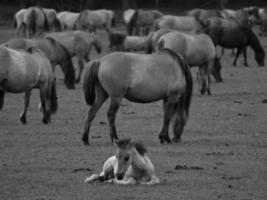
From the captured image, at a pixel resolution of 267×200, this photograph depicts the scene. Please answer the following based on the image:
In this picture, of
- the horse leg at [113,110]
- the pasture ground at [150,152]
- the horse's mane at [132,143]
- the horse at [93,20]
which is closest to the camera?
the pasture ground at [150,152]

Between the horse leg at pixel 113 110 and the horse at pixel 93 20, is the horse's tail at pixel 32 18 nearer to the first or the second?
the horse at pixel 93 20

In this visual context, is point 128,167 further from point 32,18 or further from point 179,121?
point 32,18

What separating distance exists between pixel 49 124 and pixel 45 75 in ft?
2.86

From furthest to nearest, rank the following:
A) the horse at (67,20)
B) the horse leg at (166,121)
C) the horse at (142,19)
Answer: the horse at (67,20) < the horse at (142,19) < the horse leg at (166,121)

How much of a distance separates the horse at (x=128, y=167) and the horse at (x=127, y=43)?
88.0 feet

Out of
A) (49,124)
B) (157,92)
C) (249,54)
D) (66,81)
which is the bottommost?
(249,54)

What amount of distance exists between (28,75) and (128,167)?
6.06m

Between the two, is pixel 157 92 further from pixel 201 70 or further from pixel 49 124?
pixel 201 70

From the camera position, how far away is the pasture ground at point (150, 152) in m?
8.96

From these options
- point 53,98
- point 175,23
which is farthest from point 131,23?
point 53,98

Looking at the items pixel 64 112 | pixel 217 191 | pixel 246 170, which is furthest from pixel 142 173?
pixel 64 112

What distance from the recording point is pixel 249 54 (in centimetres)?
3612

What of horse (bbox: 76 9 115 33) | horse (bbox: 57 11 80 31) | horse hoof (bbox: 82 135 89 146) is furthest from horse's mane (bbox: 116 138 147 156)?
horse (bbox: 57 11 80 31)

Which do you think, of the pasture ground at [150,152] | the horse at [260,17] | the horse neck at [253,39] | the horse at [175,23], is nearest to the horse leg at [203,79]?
the pasture ground at [150,152]
